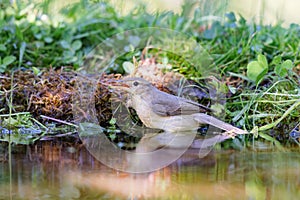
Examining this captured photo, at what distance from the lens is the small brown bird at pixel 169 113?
4.71m

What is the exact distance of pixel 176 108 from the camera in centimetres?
473

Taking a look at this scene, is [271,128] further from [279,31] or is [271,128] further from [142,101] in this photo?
[279,31]

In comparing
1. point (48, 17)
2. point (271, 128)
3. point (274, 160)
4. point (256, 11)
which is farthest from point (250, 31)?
point (274, 160)

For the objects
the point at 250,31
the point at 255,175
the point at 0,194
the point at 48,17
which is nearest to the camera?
the point at 0,194

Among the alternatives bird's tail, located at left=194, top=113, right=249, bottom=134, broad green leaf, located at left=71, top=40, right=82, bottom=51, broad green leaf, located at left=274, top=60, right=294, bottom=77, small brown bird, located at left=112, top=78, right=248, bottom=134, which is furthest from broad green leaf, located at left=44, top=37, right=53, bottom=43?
broad green leaf, located at left=274, top=60, right=294, bottom=77

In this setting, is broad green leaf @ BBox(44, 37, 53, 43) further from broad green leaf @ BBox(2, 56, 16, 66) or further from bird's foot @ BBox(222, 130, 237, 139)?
bird's foot @ BBox(222, 130, 237, 139)

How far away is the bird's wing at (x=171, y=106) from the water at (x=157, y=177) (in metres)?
0.79

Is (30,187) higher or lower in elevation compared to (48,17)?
lower

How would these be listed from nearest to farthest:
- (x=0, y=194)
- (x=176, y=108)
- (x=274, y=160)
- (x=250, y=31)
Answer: (x=0, y=194)
(x=274, y=160)
(x=176, y=108)
(x=250, y=31)

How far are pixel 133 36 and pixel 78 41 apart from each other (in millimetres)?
602

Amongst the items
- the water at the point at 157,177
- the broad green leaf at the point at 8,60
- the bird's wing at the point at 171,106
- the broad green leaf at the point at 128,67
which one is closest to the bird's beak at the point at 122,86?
the bird's wing at the point at 171,106

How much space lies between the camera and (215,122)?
4.71 meters

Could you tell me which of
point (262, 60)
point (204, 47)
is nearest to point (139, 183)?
point (262, 60)

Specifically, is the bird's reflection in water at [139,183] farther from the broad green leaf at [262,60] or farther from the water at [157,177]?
the broad green leaf at [262,60]
